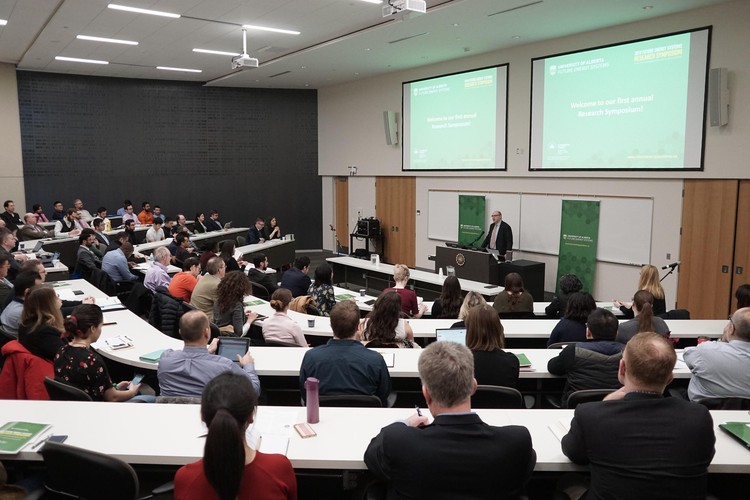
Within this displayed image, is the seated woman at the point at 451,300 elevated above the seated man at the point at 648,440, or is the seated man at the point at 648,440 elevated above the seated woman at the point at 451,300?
the seated man at the point at 648,440

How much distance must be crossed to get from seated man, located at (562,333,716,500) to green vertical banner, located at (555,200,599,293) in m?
7.48

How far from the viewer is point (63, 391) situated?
309 centimetres

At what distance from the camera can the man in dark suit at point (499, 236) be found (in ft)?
33.8

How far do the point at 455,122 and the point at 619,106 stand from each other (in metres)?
3.60

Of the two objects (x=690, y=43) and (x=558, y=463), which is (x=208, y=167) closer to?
(x=690, y=43)

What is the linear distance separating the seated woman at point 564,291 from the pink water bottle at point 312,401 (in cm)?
324

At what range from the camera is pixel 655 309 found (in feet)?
18.3

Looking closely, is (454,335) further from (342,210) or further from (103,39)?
(342,210)

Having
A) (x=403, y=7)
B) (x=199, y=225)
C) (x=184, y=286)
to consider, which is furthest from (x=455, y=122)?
(x=184, y=286)

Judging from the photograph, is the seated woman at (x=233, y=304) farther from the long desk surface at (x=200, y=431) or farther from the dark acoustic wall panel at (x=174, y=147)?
the dark acoustic wall panel at (x=174, y=147)

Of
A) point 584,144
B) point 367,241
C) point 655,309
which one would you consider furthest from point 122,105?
point 655,309

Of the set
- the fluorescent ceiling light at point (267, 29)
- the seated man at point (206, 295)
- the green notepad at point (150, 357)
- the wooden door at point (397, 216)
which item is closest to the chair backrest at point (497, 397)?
the green notepad at point (150, 357)

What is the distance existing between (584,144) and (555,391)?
20.1 feet

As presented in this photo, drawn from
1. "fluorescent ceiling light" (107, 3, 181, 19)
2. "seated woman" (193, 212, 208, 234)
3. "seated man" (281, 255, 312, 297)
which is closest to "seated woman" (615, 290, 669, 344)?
"seated man" (281, 255, 312, 297)
